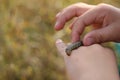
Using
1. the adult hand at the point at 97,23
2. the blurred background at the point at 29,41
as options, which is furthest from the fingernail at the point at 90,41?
the blurred background at the point at 29,41

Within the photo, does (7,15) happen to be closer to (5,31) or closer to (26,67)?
(5,31)

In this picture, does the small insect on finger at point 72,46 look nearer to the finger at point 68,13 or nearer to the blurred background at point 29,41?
the finger at point 68,13

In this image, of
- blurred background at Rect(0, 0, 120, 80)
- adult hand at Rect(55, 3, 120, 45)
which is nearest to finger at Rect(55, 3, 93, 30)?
adult hand at Rect(55, 3, 120, 45)

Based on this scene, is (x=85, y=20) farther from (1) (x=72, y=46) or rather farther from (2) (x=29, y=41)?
(2) (x=29, y=41)

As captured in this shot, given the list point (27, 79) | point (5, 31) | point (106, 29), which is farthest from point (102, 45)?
point (5, 31)

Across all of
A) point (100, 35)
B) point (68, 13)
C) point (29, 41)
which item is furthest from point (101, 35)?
point (29, 41)

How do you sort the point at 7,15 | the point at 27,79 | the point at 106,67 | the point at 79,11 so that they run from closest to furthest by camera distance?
the point at 106,67, the point at 79,11, the point at 27,79, the point at 7,15
